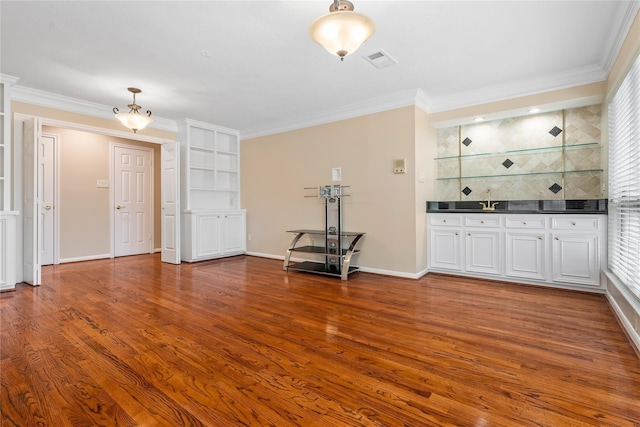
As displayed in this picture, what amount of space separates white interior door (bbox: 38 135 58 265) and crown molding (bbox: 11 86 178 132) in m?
1.42

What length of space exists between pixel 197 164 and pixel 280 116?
185 centimetres

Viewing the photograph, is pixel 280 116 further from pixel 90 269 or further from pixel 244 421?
pixel 244 421

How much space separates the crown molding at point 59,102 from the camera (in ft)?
13.3

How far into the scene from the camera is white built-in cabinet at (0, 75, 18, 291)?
355 cm

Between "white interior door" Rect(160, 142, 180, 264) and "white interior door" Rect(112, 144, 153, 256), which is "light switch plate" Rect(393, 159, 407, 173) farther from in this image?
"white interior door" Rect(112, 144, 153, 256)

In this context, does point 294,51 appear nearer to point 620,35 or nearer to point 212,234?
point 620,35

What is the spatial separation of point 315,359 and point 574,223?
333 cm

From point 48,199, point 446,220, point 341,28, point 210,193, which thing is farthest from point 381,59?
point 48,199

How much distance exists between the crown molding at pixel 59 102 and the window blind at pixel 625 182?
609 cm

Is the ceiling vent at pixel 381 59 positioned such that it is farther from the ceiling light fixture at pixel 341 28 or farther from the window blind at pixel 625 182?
the window blind at pixel 625 182

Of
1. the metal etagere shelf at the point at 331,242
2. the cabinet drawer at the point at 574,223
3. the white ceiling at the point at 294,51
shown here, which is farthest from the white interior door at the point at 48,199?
the cabinet drawer at the point at 574,223

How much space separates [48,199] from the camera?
5.43m

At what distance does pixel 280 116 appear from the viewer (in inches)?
209

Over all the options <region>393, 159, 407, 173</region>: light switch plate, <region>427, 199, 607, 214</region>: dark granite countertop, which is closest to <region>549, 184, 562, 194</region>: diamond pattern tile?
<region>427, 199, 607, 214</region>: dark granite countertop
